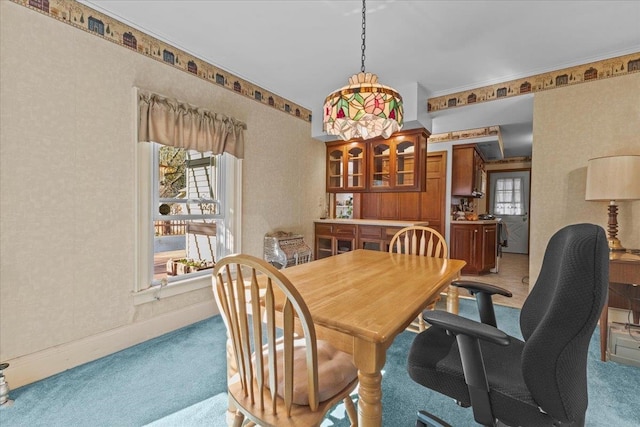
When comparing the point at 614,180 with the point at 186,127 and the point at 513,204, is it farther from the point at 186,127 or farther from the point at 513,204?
the point at 513,204

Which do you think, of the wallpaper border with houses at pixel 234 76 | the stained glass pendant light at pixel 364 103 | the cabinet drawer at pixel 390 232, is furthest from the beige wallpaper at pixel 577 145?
the stained glass pendant light at pixel 364 103

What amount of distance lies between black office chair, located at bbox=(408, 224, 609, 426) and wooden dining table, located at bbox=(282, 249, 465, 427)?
0.60 ft

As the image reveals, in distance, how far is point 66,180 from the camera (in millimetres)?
1911

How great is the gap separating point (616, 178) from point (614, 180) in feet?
0.06

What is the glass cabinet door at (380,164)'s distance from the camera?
13.1 ft

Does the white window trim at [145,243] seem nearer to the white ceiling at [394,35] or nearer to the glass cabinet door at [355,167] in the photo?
the white ceiling at [394,35]

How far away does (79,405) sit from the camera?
1561 mm

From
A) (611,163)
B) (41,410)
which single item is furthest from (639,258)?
(41,410)

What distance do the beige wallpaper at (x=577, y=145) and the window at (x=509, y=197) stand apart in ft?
15.5

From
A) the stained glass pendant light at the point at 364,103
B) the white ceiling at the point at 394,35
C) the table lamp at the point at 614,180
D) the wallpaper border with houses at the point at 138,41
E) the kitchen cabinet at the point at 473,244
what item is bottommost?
the kitchen cabinet at the point at 473,244

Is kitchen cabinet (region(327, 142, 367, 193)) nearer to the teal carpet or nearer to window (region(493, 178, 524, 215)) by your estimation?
the teal carpet

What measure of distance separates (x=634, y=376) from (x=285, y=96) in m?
3.92

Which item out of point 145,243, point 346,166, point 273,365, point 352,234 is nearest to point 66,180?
point 145,243

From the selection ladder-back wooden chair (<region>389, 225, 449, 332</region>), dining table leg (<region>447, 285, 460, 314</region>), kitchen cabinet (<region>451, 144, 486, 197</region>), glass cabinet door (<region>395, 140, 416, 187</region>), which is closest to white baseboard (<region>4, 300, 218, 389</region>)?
ladder-back wooden chair (<region>389, 225, 449, 332</region>)
